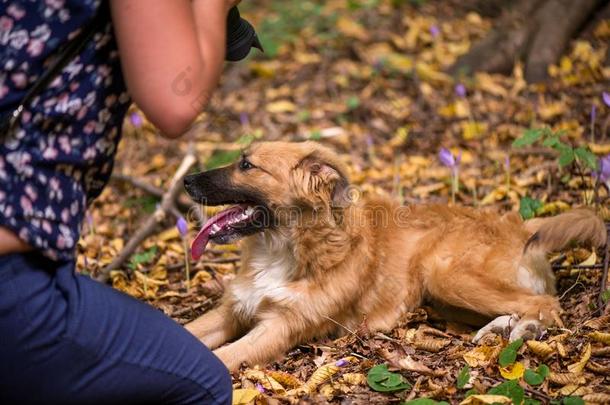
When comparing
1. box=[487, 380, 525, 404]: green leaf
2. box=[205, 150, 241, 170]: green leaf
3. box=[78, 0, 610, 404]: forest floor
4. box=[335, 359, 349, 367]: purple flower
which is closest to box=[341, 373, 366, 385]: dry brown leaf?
box=[78, 0, 610, 404]: forest floor

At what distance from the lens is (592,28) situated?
7.70 meters

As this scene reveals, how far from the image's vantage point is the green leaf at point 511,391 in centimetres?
292

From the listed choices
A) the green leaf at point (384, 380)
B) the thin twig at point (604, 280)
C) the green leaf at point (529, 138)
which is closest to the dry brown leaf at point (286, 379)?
the green leaf at point (384, 380)

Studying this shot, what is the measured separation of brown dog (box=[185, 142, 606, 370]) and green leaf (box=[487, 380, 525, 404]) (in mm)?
917

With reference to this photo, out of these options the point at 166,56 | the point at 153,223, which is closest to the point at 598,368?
the point at 166,56

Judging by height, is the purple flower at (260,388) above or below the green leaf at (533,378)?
below

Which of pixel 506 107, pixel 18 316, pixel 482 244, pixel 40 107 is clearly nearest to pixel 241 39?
pixel 40 107

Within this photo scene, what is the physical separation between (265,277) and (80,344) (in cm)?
209

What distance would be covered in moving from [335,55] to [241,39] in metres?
6.10

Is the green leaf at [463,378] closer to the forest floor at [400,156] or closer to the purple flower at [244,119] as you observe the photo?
the forest floor at [400,156]

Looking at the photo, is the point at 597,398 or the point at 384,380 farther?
the point at 384,380

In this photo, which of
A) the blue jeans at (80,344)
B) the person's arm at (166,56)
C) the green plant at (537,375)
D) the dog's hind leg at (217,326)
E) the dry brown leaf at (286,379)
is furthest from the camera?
the dog's hind leg at (217,326)

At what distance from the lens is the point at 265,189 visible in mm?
4145

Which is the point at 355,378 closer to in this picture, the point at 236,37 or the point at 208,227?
the point at 208,227
